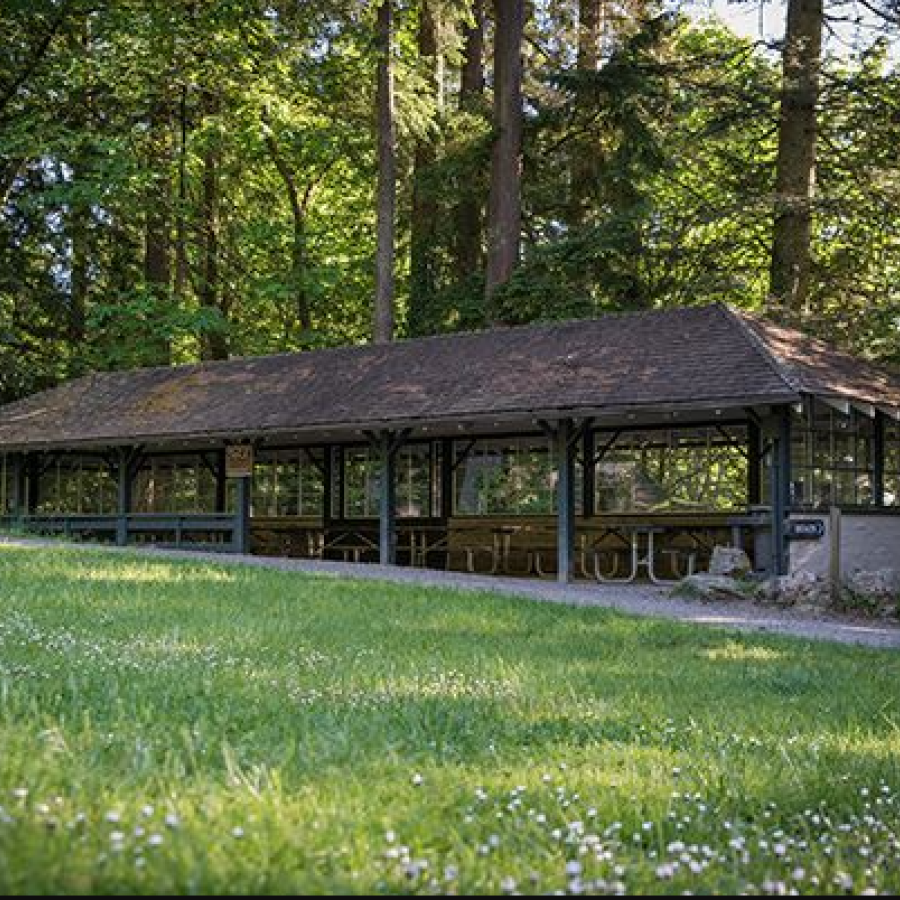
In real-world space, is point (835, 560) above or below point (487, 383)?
below

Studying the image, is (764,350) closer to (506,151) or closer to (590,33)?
(506,151)

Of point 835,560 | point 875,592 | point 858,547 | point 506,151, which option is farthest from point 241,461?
point 875,592

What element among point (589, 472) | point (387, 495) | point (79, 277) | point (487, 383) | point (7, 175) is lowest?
point (387, 495)

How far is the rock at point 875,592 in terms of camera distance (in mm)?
15828

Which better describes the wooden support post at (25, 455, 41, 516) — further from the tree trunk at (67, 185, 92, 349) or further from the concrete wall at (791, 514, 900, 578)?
the concrete wall at (791, 514, 900, 578)

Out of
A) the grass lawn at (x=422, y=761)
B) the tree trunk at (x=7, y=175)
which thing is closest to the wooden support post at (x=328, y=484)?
the tree trunk at (x=7, y=175)

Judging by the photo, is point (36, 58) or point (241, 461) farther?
point (36, 58)

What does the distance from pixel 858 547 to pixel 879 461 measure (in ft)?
6.79

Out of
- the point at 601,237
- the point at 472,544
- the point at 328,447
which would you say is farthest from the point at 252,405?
the point at 601,237

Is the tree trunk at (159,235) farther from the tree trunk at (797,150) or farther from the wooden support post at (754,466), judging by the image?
the wooden support post at (754,466)

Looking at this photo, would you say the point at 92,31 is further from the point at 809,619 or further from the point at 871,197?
the point at 809,619

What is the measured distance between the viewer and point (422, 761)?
5.30 meters

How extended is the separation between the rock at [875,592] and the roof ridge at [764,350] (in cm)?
262

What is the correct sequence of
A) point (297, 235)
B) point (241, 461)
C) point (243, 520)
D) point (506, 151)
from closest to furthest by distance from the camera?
point (241, 461), point (243, 520), point (506, 151), point (297, 235)
